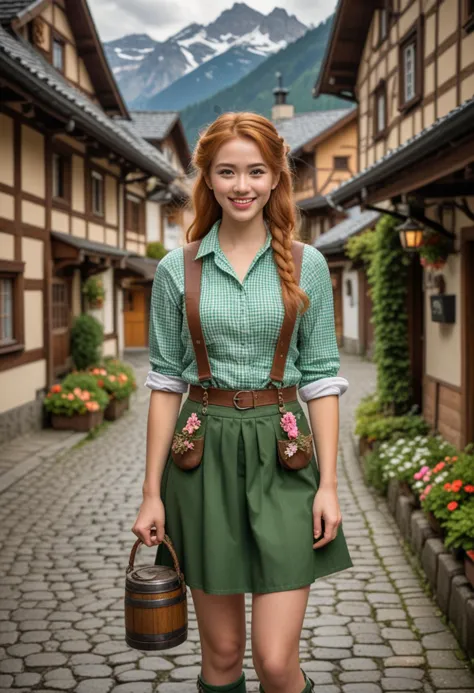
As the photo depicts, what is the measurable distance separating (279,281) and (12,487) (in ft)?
21.4

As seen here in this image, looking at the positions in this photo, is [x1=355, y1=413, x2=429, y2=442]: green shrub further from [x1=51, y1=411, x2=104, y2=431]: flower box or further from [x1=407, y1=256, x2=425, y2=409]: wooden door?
[x1=51, y1=411, x2=104, y2=431]: flower box

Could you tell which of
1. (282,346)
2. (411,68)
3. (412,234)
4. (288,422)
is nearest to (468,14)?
(412,234)

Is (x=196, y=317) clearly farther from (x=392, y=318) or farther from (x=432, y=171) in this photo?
(x=392, y=318)

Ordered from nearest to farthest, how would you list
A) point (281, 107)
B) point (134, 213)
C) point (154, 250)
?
point (134, 213), point (154, 250), point (281, 107)

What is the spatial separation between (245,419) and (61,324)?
40.7ft

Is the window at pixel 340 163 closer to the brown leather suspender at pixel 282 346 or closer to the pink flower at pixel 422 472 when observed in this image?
the pink flower at pixel 422 472

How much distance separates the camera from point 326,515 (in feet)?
8.07

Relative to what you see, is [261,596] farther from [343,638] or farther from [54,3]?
[54,3]

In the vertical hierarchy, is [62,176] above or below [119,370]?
above

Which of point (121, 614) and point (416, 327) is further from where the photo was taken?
point (416, 327)

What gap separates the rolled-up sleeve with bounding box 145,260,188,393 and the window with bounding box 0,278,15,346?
356 inches

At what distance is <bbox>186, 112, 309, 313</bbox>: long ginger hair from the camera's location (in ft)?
8.07

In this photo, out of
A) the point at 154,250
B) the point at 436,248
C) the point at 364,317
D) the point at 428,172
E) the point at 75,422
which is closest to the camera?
the point at 428,172

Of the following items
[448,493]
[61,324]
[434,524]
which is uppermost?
[61,324]
